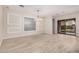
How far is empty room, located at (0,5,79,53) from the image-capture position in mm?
1698

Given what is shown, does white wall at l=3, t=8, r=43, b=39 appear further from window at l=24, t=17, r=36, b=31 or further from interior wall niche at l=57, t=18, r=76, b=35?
interior wall niche at l=57, t=18, r=76, b=35

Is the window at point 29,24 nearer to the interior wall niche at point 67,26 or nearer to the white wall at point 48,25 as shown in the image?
the white wall at point 48,25

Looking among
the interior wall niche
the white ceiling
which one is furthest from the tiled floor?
the white ceiling

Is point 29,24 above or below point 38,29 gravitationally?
above

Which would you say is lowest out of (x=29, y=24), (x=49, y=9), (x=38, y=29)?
(x=38, y=29)

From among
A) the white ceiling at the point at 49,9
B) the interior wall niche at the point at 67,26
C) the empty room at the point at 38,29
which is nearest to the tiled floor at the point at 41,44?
the empty room at the point at 38,29

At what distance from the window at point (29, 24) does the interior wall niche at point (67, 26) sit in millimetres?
616

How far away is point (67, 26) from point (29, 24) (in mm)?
905

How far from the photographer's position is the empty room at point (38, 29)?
5.57ft

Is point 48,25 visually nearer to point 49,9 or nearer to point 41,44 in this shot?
point 49,9

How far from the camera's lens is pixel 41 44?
180 cm

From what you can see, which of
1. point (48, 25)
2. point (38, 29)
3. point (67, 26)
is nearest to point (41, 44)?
point (38, 29)
